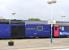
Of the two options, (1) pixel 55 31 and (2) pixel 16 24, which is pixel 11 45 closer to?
(2) pixel 16 24

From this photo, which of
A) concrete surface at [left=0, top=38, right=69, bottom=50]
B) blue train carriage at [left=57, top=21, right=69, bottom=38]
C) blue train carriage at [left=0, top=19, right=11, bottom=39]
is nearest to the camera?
concrete surface at [left=0, top=38, right=69, bottom=50]

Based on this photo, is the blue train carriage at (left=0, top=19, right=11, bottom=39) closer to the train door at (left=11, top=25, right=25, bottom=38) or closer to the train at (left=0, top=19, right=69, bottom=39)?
the train at (left=0, top=19, right=69, bottom=39)

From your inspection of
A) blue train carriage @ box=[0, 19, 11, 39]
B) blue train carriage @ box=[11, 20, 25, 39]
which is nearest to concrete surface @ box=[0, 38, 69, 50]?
blue train carriage @ box=[0, 19, 11, 39]

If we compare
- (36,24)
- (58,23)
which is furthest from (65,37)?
(36,24)

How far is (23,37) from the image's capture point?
33.8 meters

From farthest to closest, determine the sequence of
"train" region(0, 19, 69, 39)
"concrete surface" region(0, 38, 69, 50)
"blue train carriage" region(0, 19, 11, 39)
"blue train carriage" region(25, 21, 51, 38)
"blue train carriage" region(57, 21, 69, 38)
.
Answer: "blue train carriage" region(57, 21, 69, 38) → "blue train carriage" region(25, 21, 51, 38) → "train" region(0, 19, 69, 39) → "blue train carriage" region(0, 19, 11, 39) → "concrete surface" region(0, 38, 69, 50)

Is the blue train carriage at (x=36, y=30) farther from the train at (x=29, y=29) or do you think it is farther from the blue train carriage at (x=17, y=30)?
the blue train carriage at (x=17, y=30)

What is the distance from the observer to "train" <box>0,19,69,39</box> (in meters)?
32.7

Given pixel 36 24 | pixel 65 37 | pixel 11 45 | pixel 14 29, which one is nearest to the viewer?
pixel 11 45

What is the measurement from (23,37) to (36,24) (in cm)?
310

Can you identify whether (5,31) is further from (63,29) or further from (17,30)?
(63,29)

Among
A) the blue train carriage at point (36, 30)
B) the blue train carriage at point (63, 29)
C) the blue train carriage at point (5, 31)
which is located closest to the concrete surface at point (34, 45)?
the blue train carriage at point (5, 31)

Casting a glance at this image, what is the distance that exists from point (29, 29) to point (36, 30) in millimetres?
1208

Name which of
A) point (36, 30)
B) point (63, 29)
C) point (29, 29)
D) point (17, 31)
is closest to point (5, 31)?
point (17, 31)
